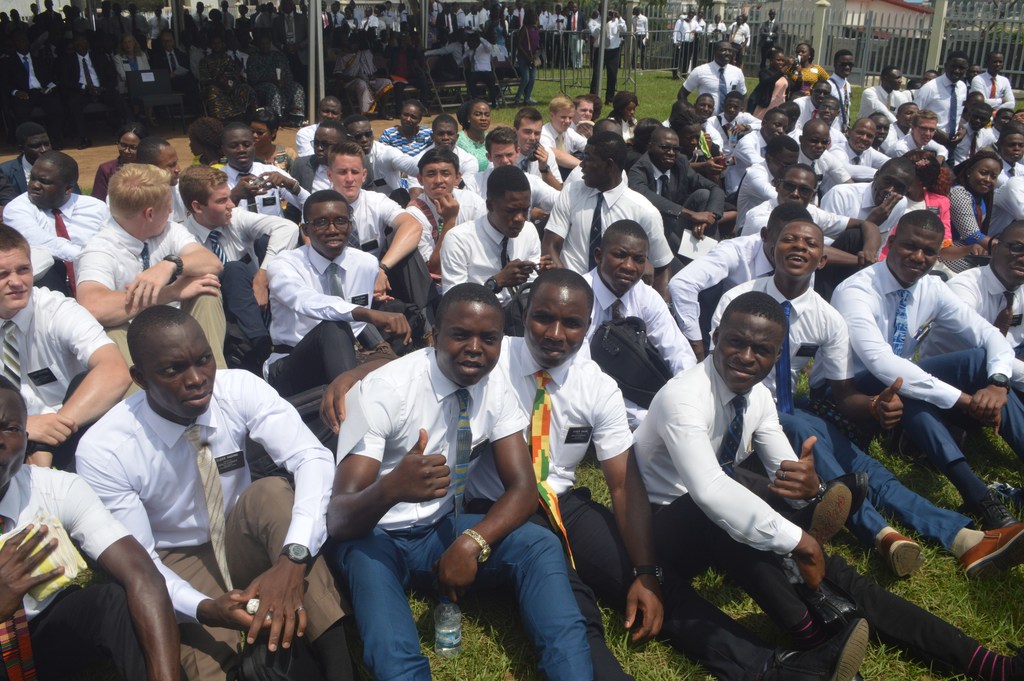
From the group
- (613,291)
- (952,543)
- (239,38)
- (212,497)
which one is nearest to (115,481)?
(212,497)

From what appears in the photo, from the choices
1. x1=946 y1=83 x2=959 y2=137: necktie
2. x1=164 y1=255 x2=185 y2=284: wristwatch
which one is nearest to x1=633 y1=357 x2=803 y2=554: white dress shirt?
x1=164 y1=255 x2=185 y2=284: wristwatch

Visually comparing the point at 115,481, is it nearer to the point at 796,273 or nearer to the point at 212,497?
the point at 212,497

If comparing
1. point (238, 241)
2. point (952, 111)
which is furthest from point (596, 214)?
point (952, 111)

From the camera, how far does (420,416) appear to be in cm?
348

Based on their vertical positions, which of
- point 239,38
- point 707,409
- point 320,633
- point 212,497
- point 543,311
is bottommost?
point 320,633

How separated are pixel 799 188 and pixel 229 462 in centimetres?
482

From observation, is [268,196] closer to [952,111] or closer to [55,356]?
[55,356]

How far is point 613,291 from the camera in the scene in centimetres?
503

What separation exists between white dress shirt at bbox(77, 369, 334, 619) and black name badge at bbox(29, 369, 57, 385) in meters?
1.15

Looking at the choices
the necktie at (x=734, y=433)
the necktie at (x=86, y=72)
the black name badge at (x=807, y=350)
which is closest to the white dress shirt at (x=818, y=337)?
the black name badge at (x=807, y=350)

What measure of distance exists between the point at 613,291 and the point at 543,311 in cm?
132

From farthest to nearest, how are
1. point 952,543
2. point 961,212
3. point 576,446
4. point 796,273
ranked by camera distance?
point 961,212
point 796,273
point 952,543
point 576,446

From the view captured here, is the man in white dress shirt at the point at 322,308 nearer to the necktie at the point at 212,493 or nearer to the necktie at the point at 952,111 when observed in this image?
the necktie at the point at 212,493

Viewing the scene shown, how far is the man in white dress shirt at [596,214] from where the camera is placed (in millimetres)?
6045
